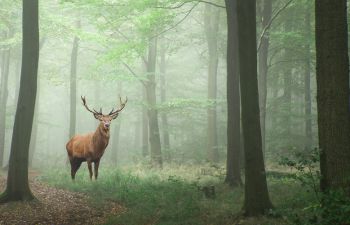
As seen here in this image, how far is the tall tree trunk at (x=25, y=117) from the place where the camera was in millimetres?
12016

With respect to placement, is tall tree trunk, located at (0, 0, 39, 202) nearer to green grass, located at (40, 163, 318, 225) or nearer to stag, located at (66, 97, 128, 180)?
green grass, located at (40, 163, 318, 225)

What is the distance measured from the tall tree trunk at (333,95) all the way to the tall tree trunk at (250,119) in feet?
8.12

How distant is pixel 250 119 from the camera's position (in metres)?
9.59

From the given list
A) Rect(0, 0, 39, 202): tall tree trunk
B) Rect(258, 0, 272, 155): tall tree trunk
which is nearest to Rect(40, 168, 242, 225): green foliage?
Rect(0, 0, 39, 202): tall tree trunk

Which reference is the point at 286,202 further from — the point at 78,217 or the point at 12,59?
the point at 12,59

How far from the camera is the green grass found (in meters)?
9.86

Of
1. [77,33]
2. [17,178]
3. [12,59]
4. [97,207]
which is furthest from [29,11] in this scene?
[12,59]

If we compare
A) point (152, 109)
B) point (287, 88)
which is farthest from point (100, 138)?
point (287, 88)

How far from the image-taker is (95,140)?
15.8 meters

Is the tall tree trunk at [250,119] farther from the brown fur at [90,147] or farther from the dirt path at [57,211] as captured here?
the brown fur at [90,147]

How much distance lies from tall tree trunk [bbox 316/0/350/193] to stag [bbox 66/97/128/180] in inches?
364

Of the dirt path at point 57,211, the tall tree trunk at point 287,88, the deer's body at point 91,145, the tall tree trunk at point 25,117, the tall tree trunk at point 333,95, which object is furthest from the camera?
the tall tree trunk at point 287,88

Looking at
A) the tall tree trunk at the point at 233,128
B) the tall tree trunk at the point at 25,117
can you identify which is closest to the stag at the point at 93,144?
the tall tree trunk at the point at 25,117

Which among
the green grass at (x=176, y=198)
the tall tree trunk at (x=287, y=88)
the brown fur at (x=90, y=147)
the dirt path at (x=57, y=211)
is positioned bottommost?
the dirt path at (x=57, y=211)
